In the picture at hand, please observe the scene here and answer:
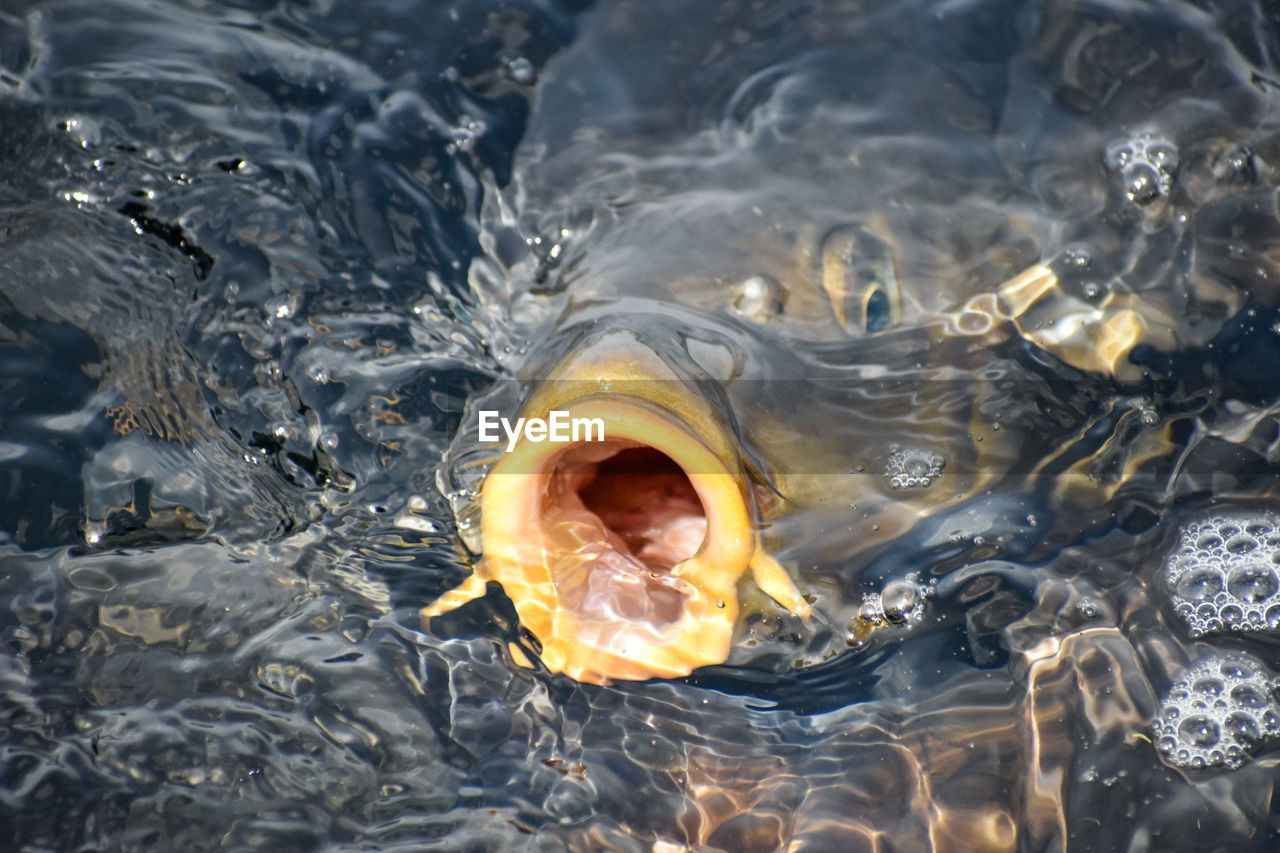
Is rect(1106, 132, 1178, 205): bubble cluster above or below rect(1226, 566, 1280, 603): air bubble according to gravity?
above

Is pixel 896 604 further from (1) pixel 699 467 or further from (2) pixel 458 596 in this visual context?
(2) pixel 458 596

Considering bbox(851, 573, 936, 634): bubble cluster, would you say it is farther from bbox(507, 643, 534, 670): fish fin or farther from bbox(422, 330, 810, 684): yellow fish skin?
bbox(507, 643, 534, 670): fish fin

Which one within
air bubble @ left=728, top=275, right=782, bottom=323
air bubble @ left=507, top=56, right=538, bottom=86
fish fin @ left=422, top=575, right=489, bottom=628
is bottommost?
fish fin @ left=422, top=575, right=489, bottom=628

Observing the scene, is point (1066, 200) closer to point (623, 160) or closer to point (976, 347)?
point (976, 347)

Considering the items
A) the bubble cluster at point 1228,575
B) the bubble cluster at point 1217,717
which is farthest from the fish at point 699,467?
the bubble cluster at point 1217,717

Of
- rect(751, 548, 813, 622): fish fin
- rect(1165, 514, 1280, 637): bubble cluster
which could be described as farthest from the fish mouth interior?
rect(1165, 514, 1280, 637): bubble cluster

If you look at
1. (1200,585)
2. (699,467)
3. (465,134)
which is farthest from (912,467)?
(465,134)
